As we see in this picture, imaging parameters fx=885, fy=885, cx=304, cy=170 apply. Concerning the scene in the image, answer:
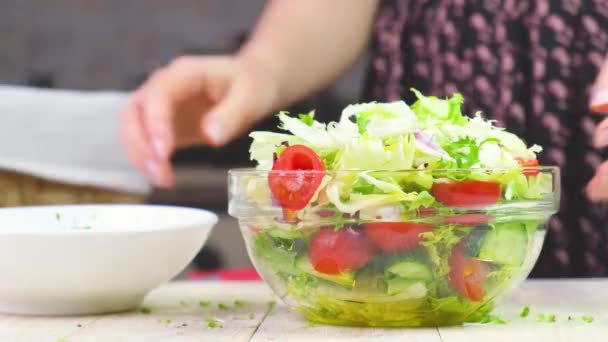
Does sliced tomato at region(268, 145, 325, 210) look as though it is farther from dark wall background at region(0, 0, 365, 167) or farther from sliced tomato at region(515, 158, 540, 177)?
dark wall background at region(0, 0, 365, 167)

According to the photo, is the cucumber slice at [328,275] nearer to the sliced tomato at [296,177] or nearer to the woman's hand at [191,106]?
the sliced tomato at [296,177]

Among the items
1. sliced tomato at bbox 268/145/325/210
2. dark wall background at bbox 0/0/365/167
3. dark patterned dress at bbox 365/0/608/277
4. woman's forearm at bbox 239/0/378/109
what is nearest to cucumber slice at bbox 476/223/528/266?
sliced tomato at bbox 268/145/325/210

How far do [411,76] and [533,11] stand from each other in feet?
0.70

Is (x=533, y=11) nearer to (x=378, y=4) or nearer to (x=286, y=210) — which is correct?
(x=378, y=4)

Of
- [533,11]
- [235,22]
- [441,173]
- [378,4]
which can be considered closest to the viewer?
[441,173]

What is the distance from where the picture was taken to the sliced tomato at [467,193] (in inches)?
26.5

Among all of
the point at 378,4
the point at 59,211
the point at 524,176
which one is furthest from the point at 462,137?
the point at 378,4

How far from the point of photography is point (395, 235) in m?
0.67

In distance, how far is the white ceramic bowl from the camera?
77cm

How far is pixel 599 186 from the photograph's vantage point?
921 millimetres

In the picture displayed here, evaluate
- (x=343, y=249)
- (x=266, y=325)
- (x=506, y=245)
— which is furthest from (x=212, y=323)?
(x=506, y=245)

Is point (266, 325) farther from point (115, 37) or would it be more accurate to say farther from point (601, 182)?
point (115, 37)

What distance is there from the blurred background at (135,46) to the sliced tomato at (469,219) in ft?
3.09

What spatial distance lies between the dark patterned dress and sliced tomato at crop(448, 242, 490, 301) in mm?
696
